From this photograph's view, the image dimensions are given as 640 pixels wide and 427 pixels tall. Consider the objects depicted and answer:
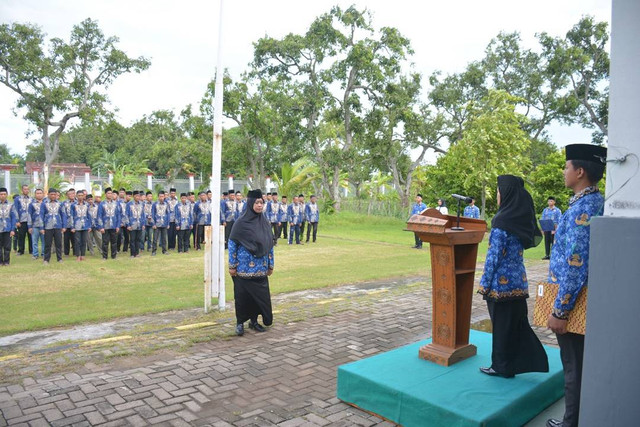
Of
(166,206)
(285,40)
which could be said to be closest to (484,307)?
(166,206)

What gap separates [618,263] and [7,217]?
12623 millimetres

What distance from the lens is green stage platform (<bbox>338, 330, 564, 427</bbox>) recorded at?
3465 millimetres

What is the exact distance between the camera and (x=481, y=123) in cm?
1905

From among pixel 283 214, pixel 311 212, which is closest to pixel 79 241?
pixel 283 214

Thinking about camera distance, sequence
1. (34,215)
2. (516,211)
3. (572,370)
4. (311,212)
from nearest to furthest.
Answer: (572,370) → (516,211) → (34,215) → (311,212)

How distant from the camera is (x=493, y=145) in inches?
749

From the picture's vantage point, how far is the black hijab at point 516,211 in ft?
13.2

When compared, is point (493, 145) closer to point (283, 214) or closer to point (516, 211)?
point (283, 214)

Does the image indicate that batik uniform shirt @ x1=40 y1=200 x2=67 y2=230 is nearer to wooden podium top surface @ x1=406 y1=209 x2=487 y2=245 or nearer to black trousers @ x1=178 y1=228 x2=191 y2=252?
black trousers @ x1=178 y1=228 x2=191 y2=252

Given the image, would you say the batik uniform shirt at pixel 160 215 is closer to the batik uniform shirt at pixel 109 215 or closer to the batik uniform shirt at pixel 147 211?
the batik uniform shirt at pixel 147 211

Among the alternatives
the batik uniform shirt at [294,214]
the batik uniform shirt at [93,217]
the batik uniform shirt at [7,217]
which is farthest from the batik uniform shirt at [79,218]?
the batik uniform shirt at [294,214]

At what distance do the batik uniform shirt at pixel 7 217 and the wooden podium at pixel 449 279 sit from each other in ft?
35.0

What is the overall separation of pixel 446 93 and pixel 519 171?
8.82 m

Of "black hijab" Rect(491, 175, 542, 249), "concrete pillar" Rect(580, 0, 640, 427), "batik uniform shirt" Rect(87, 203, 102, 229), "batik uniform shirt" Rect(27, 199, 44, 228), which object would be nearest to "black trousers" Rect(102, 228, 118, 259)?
"batik uniform shirt" Rect(87, 203, 102, 229)
